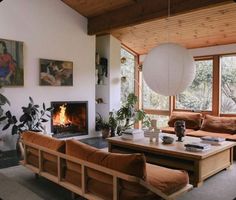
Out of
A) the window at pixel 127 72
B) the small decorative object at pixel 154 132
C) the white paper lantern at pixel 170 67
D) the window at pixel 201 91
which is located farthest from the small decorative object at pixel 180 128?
the window at pixel 127 72

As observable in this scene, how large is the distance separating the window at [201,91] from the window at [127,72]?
1674 mm

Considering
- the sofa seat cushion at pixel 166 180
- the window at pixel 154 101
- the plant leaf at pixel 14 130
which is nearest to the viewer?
the sofa seat cushion at pixel 166 180

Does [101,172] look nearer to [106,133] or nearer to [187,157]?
[187,157]

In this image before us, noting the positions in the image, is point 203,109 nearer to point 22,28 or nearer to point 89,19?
point 89,19

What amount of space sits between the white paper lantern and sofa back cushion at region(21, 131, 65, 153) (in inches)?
57.4

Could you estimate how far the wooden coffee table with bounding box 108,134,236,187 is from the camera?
345 cm

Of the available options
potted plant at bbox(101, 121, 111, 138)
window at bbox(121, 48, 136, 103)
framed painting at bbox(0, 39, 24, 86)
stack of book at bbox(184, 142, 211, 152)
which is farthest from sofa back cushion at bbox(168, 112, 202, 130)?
framed painting at bbox(0, 39, 24, 86)

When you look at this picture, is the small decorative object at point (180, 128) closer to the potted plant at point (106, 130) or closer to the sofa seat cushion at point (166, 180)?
the sofa seat cushion at point (166, 180)

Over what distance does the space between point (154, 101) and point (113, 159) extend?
17.7ft

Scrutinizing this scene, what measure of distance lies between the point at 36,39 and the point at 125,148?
9.74ft

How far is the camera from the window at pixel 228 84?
6.04 meters

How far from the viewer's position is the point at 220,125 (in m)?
5.44

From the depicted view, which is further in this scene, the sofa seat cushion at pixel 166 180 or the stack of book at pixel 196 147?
the stack of book at pixel 196 147

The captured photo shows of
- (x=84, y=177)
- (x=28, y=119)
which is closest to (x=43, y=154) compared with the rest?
(x=84, y=177)
